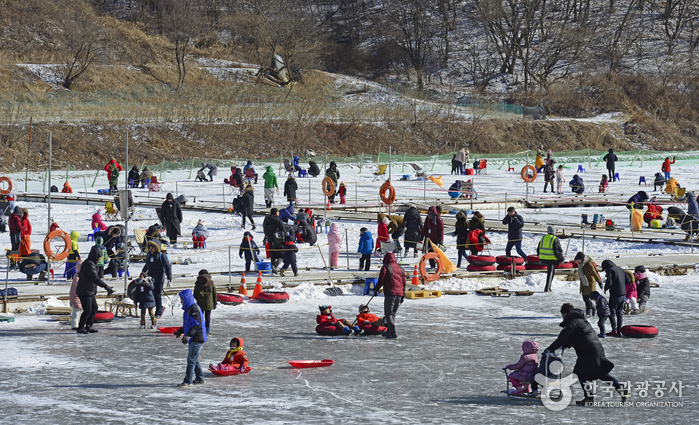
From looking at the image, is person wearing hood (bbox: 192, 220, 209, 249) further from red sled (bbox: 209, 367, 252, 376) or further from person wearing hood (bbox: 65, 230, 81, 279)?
red sled (bbox: 209, 367, 252, 376)

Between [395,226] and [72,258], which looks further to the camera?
[395,226]

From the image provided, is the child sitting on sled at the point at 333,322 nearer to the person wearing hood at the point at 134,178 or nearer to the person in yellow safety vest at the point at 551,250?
the person in yellow safety vest at the point at 551,250

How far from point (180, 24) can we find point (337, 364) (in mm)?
70101

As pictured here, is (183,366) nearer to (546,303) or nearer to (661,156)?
(546,303)

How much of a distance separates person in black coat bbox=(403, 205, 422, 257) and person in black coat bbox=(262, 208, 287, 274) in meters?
3.88

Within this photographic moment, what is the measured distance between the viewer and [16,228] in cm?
2052

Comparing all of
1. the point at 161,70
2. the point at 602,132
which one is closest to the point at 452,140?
the point at 602,132

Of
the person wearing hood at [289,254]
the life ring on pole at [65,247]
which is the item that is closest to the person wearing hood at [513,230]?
the person wearing hood at [289,254]

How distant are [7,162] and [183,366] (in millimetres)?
39788

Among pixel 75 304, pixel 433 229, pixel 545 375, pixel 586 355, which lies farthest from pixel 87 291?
pixel 433 229

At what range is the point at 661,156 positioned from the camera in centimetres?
6003

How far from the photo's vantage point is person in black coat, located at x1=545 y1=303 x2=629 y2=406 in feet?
32.6

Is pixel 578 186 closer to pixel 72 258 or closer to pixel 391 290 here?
pixel 72 258

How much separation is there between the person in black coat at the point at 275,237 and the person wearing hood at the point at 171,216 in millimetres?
4878
